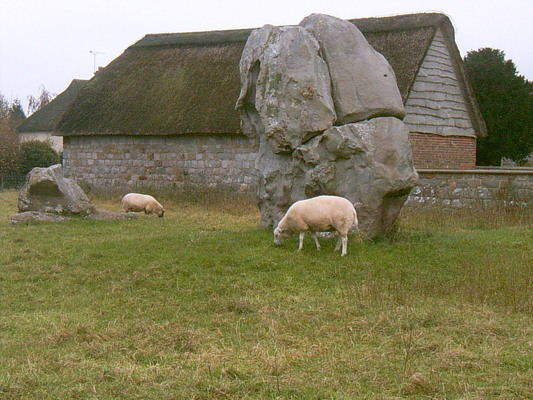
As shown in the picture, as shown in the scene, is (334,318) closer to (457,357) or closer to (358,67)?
(457,357)

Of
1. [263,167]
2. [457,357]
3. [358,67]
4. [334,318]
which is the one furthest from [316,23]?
[457,357]

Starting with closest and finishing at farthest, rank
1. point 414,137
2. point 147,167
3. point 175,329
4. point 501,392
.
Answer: point 501,392, point 175,329, point 414,137, point 147,167

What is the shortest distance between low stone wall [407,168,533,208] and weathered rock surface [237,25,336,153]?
15.3 feet

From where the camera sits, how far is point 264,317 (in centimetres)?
706

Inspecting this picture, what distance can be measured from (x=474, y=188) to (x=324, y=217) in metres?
6.02

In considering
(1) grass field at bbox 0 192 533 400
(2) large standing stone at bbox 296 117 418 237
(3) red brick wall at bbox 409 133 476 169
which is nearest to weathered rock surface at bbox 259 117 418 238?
(2) large standing stone at bbox 296 117 418 237

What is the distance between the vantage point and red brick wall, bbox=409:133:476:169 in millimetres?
20484

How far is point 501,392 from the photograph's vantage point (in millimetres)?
4828

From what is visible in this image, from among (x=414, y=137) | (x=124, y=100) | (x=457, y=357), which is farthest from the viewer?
(x=124, y=100)

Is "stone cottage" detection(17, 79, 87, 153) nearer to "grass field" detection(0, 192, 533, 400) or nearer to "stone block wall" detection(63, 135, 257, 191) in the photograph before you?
"stone block wall" detection(63, 135, 257, 191)

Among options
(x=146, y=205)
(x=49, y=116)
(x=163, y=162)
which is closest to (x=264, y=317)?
(x=146, y=205)

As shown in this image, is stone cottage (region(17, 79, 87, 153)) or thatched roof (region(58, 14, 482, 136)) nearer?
thatched roof (region(58, 14, 482, 136))

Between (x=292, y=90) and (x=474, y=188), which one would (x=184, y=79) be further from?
(x=292, y=90)

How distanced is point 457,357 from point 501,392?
80 centimetres
